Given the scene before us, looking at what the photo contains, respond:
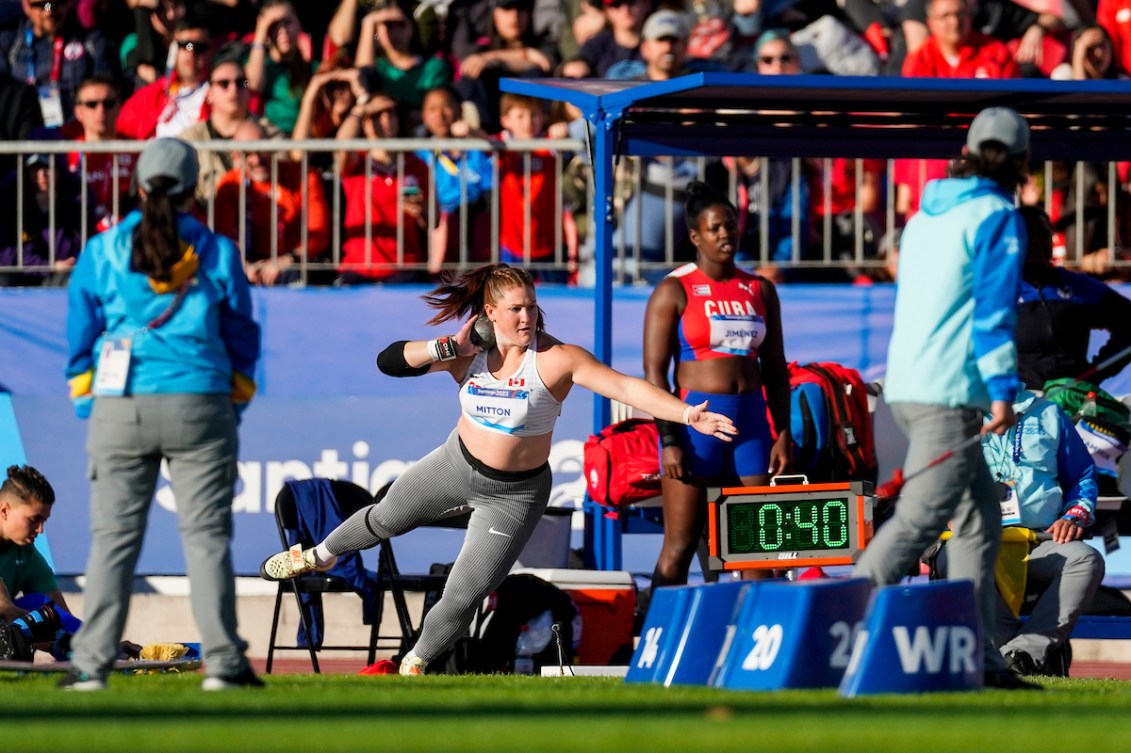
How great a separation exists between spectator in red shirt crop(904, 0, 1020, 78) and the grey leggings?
6.78 m

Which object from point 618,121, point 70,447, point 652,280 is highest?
point 618,121

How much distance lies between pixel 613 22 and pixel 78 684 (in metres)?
9.57

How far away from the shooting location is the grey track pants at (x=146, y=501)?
7.32 metres

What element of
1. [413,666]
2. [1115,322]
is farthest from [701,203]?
[413,666]

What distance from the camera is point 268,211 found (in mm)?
14633

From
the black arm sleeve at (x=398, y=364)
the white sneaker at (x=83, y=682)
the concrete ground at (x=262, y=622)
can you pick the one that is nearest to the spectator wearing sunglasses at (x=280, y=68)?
the concrete ground at (x=262, y=622)

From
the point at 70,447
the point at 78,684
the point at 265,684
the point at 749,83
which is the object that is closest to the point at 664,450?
the point at 749,83

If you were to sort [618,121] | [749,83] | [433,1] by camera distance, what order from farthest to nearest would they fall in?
[433,1]
[618,121]
[749,83]

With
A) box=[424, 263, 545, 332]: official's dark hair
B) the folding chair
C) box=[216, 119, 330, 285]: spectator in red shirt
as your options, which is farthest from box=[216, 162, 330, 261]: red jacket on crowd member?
box=[424, 263, 545, 332]: official's dark hair

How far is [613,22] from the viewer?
1594 centimetres

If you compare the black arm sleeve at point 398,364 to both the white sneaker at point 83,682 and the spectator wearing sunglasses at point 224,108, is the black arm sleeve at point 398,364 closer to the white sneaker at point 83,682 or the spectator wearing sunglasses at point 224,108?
the white sneaker at point 83,682

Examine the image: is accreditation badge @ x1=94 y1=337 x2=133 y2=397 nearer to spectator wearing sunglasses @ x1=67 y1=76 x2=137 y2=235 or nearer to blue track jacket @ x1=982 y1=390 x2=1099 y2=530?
blue track jacket @ x1=982 y1=390 x2=1099 y2=530

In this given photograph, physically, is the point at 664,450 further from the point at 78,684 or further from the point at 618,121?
the point at 78,684

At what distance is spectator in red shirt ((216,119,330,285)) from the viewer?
14.6 meters
